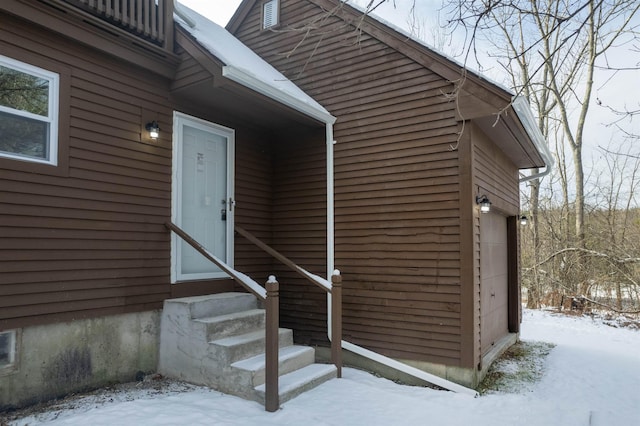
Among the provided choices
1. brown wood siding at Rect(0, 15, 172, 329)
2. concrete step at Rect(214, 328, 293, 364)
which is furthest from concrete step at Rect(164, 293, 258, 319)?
concrete step at Rect(214, 328, 293, 364)

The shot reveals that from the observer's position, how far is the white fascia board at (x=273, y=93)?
13.9ft

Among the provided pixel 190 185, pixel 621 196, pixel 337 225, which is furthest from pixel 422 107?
pixel 621 196

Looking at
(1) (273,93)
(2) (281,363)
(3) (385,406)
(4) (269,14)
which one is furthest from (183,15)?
(3) (385,406)

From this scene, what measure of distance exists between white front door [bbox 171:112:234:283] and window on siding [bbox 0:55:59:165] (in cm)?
132

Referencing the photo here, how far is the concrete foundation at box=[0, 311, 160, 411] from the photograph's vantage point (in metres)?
3.41

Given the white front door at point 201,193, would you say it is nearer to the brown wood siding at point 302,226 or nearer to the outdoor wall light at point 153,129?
the outdoor wall light at point 153,129

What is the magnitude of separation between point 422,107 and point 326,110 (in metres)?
1.35

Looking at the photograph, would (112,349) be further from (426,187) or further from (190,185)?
(426,187)

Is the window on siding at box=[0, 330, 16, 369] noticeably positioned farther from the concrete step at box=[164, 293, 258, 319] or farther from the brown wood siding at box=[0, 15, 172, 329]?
the concrete step at box=[164, 293, 258, 319]

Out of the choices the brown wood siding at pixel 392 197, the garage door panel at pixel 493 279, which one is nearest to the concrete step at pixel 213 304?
the brown wood siding at pixel 392 197

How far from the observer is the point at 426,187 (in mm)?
4871

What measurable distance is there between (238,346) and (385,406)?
151 centimetres

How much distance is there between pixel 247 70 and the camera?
4418 millimetres

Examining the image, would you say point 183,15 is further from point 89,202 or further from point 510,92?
point 510,92
